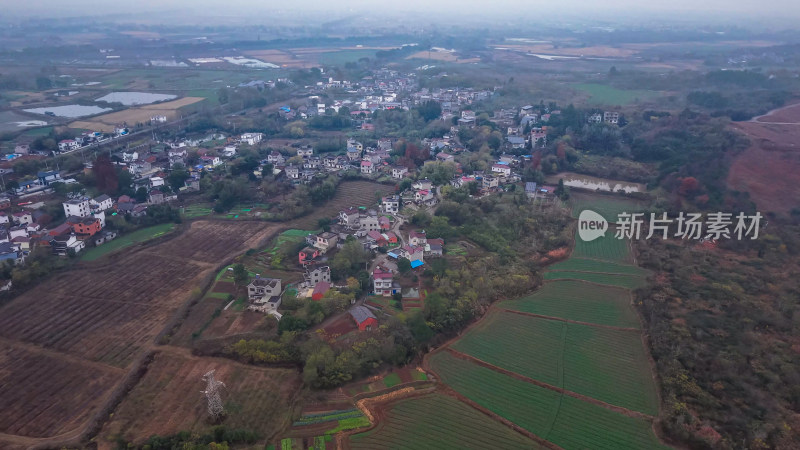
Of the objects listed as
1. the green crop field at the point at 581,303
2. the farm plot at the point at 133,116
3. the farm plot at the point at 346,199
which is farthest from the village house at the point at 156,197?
the green crop field at the point at 581,303

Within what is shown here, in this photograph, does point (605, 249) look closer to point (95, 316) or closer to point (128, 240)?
point (95, 316)

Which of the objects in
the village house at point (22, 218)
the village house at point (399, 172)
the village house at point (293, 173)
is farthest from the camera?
the village house at point (399, 172)

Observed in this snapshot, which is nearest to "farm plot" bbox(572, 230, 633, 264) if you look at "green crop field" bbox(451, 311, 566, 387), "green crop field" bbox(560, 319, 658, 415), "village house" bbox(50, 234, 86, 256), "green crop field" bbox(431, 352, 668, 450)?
"green crop field" bbox(560, 319, 658, 415)

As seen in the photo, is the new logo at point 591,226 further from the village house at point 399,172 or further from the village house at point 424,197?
the village house at point 399,172

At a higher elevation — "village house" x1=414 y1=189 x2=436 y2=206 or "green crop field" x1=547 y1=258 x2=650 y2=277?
"village house" x1=414 y1=189 x2=436 y2=206

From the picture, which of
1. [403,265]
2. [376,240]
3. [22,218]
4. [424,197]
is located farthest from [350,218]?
[22,218]

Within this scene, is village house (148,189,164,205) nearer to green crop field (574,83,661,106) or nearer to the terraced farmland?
the terraced farmland

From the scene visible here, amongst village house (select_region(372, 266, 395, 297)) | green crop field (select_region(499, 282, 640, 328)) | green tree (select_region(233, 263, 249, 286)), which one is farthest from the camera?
green tree (select_region(233, 263, 249, 286))
